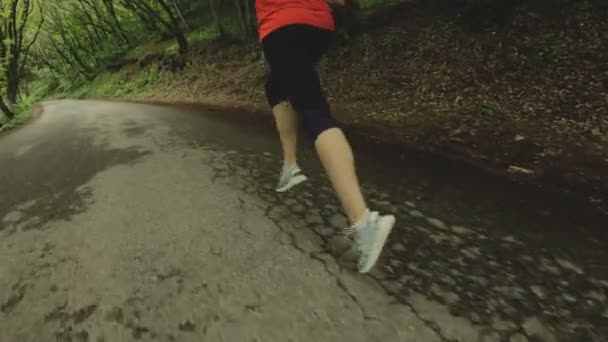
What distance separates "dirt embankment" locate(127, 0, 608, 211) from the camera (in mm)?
5371

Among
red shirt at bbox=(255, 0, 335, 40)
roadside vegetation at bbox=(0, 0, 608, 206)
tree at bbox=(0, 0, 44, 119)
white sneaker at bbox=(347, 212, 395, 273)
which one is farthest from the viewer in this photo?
tree at bbox=(0, 0, 44, 119)

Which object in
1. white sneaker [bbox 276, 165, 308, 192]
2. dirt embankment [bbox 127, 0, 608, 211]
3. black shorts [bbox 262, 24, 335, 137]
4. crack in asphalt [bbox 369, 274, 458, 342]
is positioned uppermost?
black shorts [bbox 262, 24, 335, 137]

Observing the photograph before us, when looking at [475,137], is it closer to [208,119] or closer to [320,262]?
[320,262]

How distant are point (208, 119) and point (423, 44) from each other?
4.64 metres

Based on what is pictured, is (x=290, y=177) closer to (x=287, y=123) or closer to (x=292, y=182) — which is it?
(x=292, y=182)

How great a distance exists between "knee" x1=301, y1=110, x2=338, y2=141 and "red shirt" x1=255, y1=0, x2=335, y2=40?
53 cm

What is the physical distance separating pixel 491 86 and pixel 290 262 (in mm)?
5449

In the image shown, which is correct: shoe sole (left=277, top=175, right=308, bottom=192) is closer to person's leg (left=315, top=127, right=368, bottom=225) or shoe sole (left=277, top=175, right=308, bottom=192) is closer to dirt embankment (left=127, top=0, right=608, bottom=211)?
person's leg (left=315, top=127, right=368, bottom=225)

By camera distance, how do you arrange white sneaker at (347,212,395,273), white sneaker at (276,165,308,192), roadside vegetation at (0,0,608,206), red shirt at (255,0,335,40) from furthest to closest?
roadside vegetation at (0,0,608,206) → white sneaker at (276,165,308,192) → red shirt at (255,0,335,40) → white sneaker at (347,212,395,273)

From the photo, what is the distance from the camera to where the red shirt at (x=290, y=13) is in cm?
279

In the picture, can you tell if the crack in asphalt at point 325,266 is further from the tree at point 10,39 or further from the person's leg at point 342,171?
the tree at point 10,39

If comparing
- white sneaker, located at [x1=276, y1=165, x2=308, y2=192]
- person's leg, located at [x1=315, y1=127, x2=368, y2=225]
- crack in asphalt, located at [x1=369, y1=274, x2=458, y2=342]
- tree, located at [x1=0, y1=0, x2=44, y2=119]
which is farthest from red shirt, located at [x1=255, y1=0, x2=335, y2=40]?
tree, located at [x1=0, y1=0, x2=44, y2=119]

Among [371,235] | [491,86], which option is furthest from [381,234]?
[491,86]

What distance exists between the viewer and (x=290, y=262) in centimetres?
301
